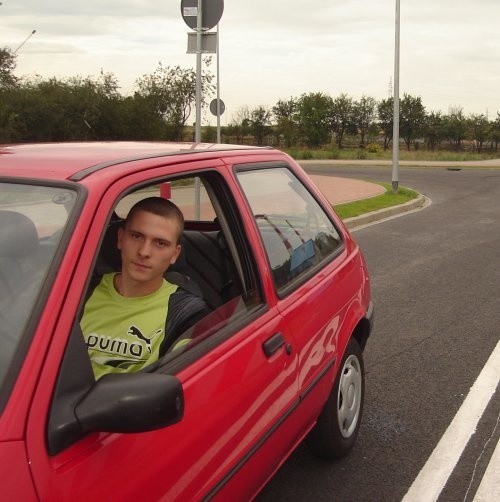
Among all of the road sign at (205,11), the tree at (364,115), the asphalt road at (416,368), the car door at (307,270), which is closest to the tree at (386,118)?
the tree at (364,115)

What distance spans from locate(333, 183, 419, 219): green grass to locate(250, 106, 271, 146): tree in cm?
4737

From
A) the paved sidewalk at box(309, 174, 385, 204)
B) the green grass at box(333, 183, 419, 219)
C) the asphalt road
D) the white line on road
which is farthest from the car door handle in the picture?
the paved sidewalk at box(309, 174, 385, 204)

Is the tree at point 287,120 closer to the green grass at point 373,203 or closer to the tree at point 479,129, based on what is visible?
Answer: the tree at point 479,129

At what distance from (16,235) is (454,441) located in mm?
2672

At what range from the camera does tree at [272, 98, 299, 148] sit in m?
63.2

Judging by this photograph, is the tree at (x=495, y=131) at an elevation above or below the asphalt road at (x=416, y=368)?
above

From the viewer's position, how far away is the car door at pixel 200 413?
4.87ft

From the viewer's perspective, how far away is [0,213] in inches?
74.3

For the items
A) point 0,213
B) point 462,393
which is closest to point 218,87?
point 462,393

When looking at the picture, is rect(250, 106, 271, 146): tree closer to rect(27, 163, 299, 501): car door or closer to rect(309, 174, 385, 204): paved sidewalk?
rect(309, 174, 385, 204): paved sidewalk

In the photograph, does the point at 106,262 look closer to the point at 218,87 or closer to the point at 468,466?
the point at 468,466

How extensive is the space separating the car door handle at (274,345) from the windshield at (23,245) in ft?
2.99

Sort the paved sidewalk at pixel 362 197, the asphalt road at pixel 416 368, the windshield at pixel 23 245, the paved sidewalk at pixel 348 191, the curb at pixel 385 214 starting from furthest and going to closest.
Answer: the paved sidewalk at pixel 348 191 → the paved sidewalk at pixel 362 197 → the curb at pixel 385 214 → the asphalt road at pixel 416 368 → the windshield at pixel 23 245

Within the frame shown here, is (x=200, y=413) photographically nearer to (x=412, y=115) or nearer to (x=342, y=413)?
(x=342, y=413)
